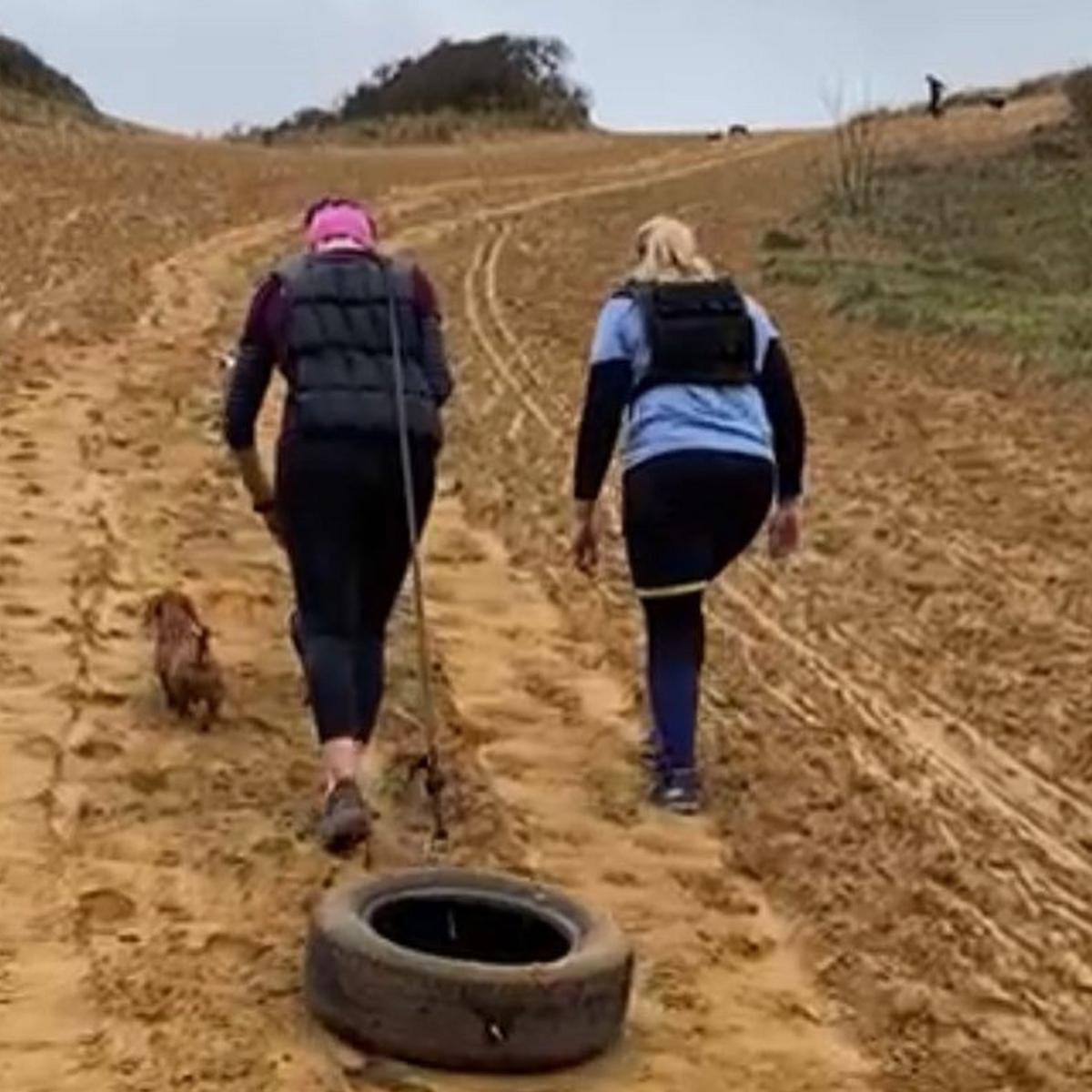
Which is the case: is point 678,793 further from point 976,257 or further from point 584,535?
point 976,257

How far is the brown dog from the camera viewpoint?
8.11 metres

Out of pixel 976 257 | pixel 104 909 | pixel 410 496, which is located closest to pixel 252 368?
pixel 410 496

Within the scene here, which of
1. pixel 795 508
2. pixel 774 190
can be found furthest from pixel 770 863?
pixel 774 190

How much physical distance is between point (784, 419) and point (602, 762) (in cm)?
118

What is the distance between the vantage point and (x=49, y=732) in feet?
26.0

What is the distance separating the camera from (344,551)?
705 centimetres

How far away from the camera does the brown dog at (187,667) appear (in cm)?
811

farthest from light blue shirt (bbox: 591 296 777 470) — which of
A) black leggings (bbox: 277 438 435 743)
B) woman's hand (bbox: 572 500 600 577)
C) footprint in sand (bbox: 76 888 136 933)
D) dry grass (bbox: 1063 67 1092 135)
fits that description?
dry grass (bbox: 1063 67 1092 135)

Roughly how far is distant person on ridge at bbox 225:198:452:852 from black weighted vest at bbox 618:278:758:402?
0.60 metres

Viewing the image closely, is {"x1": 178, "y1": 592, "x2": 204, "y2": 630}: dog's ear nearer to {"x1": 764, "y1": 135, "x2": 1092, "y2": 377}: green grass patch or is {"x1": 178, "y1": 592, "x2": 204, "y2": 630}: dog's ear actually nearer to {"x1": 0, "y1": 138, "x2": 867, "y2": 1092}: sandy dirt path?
{"x1": 0, "y1": 138, "x2": 867, "y2": 1092}: sandy dirt path

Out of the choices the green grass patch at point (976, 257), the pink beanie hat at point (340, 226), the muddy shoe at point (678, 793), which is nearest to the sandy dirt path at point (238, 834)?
the muddy shoe at point (678, 793)

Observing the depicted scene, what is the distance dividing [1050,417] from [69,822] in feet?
28.2

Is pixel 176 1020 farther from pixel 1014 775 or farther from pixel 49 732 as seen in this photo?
pixel 1014 775

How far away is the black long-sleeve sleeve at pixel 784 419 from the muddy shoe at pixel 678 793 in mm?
802
